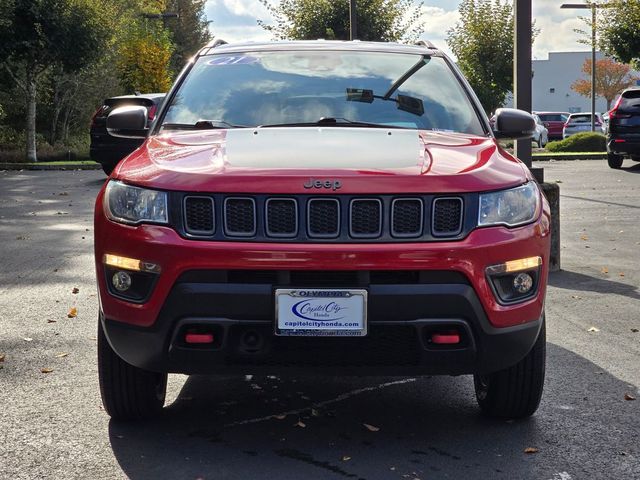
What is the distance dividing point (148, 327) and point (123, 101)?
16026 mm

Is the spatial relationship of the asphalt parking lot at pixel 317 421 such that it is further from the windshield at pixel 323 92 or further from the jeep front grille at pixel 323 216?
the windshield at pixel 323 92

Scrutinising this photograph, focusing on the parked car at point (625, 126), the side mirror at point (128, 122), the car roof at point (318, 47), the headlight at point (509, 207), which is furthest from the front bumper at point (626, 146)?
the headlight at point (509, 207)

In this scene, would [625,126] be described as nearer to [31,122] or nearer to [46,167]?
[46,167]

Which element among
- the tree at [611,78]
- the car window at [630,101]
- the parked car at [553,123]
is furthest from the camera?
the tree at [611,78]

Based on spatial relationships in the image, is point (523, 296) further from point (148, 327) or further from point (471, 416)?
point (148, 327)

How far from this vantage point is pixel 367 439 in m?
4.45

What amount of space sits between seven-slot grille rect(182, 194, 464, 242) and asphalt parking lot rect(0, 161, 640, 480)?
2.86 ft

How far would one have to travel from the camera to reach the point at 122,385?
4.53 metres

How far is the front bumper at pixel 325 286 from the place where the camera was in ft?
13.0

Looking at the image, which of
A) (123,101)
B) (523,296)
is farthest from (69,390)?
(123,101)

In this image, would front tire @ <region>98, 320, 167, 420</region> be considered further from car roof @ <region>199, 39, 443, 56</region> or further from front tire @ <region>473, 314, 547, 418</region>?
car roof @ <region>199, 39, 443, 56</region>

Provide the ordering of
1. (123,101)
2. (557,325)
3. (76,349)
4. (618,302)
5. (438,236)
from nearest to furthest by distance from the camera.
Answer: (438,236) < (76,349) < (557,325) < (618,302) < (123,101)

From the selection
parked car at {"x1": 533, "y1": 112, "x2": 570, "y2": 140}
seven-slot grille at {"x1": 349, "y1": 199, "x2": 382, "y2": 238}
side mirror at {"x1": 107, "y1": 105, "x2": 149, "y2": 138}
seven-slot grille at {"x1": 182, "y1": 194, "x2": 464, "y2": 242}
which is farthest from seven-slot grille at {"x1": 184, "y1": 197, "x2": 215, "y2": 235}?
parked car at {"x1": 533, "y1": 112, "x2": 570, "y2": 140}

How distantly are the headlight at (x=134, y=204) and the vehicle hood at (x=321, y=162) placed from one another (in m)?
0.04
